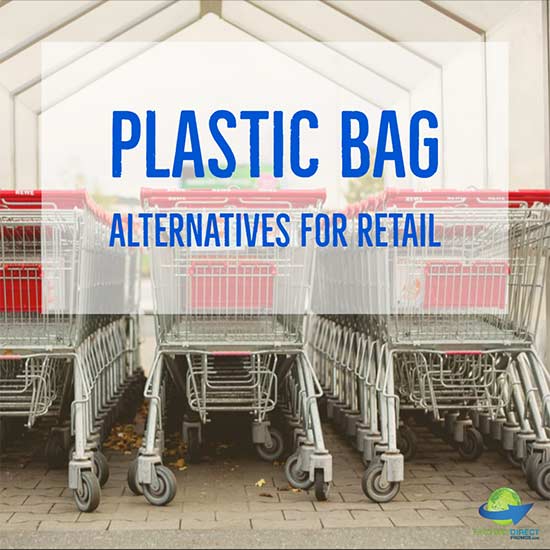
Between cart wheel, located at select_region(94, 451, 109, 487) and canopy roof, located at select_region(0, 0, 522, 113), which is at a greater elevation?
canopy roof, located at select_region(0, 0, 522, 113)

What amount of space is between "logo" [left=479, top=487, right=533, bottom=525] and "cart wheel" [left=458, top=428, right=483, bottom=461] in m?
0.89

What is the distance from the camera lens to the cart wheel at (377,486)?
4852 mm

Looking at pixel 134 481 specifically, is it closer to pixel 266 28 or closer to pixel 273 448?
pixel 273 448

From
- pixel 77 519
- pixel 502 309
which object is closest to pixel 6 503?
pixel 77 519

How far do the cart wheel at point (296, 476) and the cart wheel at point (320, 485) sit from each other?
114mm

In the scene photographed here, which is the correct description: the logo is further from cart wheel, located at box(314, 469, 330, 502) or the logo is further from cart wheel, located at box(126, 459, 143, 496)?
cart wheel, located at box(126, 459, 143, 496)

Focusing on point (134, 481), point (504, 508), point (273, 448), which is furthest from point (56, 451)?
point (504, 508)

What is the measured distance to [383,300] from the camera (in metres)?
5.21

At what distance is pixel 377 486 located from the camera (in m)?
4.86

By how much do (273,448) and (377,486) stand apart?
1.09 meters

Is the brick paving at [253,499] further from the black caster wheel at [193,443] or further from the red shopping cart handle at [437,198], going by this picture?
the red shopping cart handle at [437,198]

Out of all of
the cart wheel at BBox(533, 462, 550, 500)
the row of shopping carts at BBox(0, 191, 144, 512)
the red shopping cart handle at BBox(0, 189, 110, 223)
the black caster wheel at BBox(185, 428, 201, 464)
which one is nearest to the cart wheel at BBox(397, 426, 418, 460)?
the cart wheel at BBox(533, 462, 550, 500)

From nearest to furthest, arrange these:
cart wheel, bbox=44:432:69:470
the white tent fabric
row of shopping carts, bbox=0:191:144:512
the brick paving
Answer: the brick paving, row of shopping carts, bbox=0:191:144:512, cart wheel, bbox=44:432:69:470, the white tent fabric

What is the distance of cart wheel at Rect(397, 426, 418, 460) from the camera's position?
5883mm
